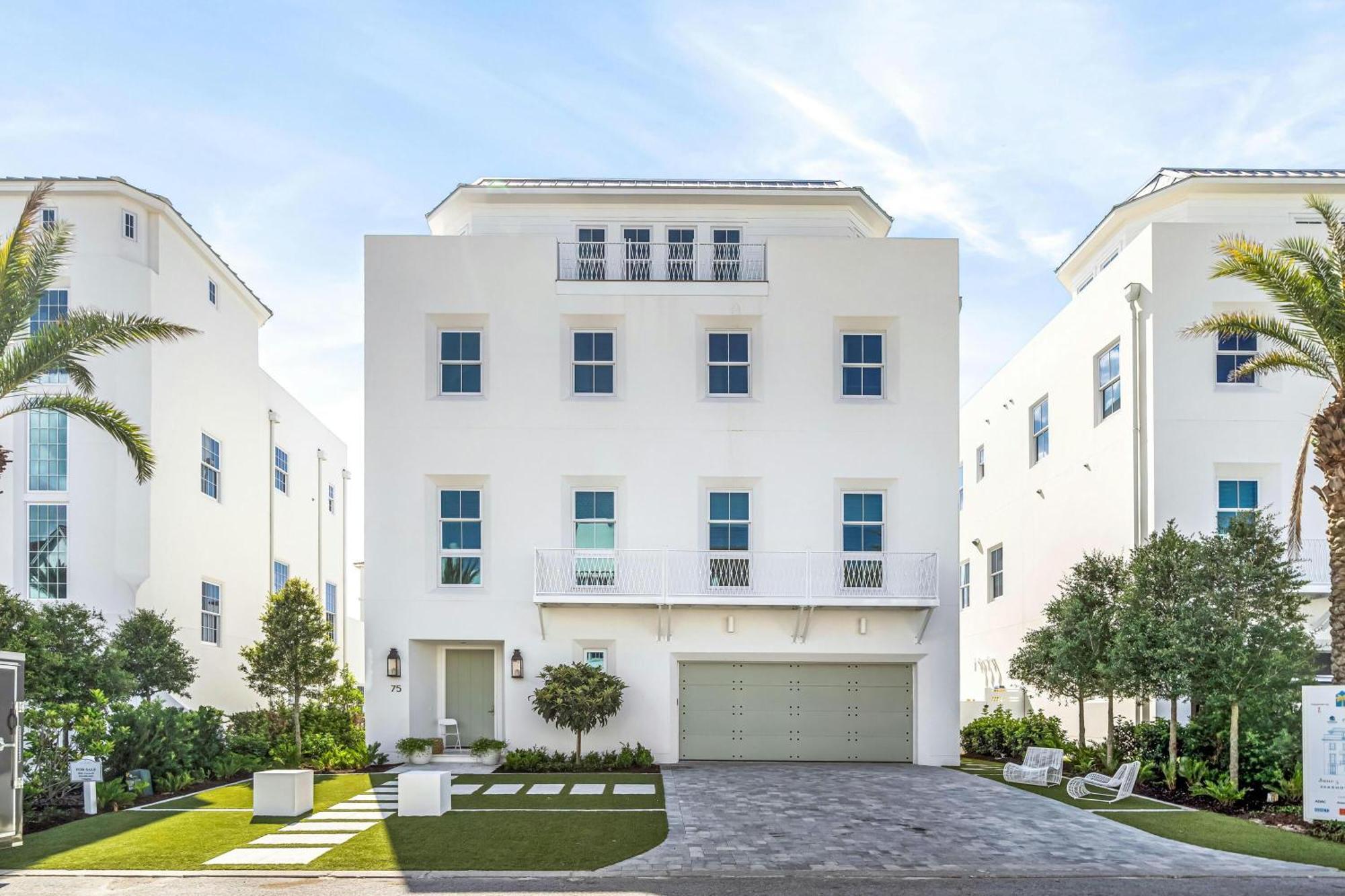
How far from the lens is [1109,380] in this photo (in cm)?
2347

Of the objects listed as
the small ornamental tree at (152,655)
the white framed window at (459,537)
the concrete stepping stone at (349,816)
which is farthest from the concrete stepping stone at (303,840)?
the white framed window at (459,537)

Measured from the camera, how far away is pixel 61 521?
73.4ft

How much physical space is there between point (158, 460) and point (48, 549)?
254cm

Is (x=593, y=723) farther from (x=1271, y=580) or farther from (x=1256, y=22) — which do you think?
(x=1256, y=22)

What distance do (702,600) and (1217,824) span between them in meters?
9.31

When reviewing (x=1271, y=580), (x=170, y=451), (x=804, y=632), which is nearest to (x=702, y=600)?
(x=804, y=632)

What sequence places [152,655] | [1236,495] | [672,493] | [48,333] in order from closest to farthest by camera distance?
[48,333], [152,655], [1236,495], [672,493]

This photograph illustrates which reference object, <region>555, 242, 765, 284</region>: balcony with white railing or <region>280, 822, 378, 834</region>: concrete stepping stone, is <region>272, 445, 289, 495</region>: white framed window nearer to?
<region>555, 242, 765, 284</region>: balcony with white railing

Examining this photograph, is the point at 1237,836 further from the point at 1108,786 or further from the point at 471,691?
the point at 471,691

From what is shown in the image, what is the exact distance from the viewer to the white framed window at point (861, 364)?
22547 millimetres

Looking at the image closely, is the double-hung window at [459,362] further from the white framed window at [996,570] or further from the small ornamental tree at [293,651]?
the white framed window at [996,570]

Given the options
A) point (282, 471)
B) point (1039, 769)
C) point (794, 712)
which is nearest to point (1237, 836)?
point (1039, 769)

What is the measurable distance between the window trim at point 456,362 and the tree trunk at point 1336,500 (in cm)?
1383

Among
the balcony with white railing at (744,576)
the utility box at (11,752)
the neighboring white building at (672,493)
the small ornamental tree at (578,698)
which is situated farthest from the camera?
the neighboring white building at (672,493)
